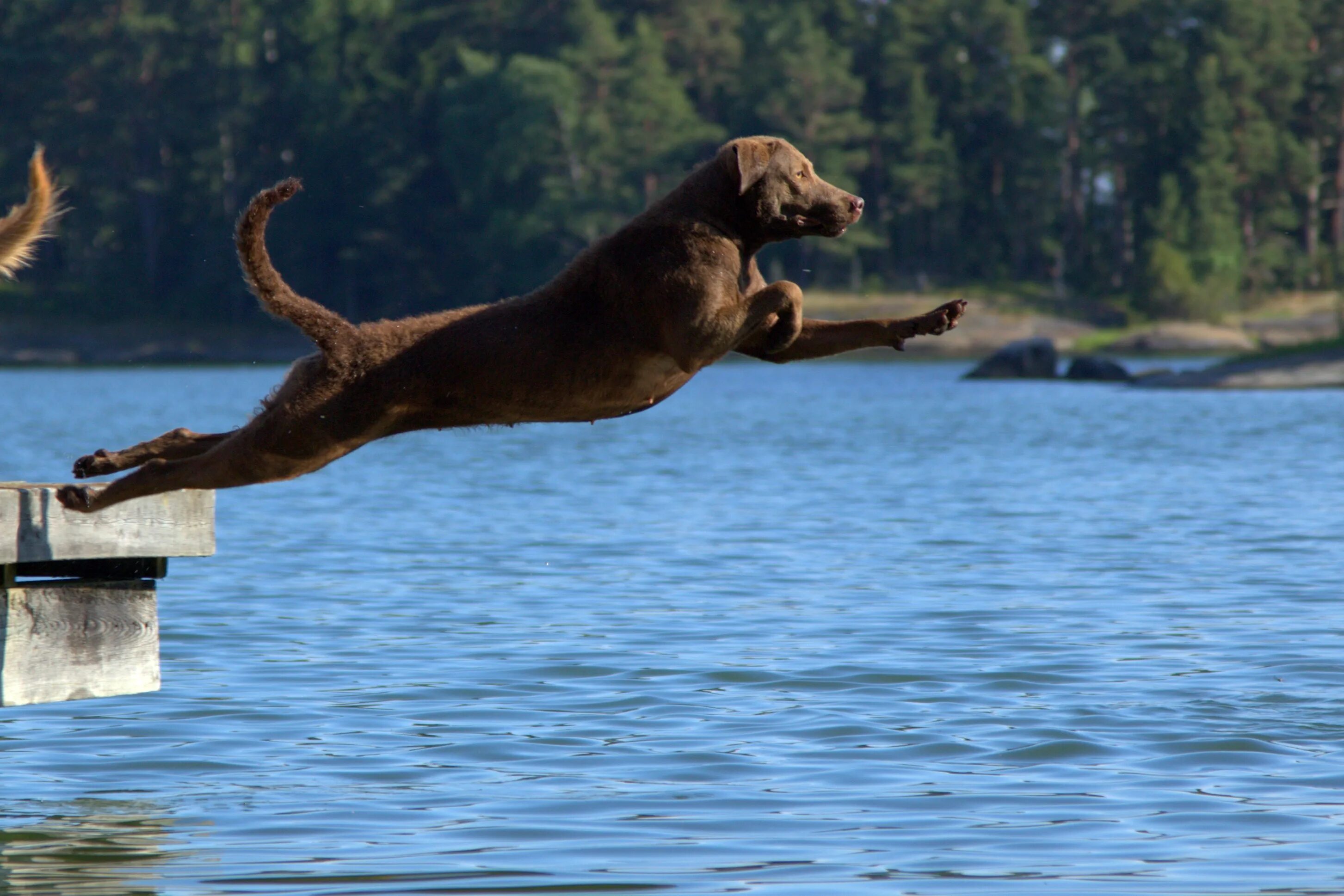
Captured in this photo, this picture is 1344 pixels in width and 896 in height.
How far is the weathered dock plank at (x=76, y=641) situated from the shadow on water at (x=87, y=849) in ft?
2.22

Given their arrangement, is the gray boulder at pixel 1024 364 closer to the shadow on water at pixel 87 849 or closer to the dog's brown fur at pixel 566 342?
the shadow on water at pixel 87 849

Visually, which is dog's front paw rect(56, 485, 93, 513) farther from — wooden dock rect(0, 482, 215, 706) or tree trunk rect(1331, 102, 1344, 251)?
tree trunk rect(1331, 102, 1344, 251)

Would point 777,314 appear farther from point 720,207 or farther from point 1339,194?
point 1339,194

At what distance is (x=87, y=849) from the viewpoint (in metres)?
8.19

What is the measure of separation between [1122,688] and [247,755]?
524 centimetres

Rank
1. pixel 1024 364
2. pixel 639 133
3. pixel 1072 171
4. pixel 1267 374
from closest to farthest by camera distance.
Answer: pixel 1267 374, pixel 1024 364, pixel 639 133, pixel 1072 171

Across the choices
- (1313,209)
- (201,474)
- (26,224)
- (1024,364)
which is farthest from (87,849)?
(1313,209)

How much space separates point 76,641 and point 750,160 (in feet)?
11.6

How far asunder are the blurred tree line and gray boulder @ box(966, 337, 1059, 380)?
20.9m

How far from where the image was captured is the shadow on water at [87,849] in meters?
7.68

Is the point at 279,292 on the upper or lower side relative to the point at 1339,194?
lower

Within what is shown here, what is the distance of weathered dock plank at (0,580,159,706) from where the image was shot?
305 inches

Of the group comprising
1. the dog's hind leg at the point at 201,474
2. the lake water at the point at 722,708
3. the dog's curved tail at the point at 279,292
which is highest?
the dog's curved tail at the point at 279,292

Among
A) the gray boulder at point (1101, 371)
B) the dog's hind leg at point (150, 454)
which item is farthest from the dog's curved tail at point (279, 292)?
the gray boulder at point (1101, 371)
